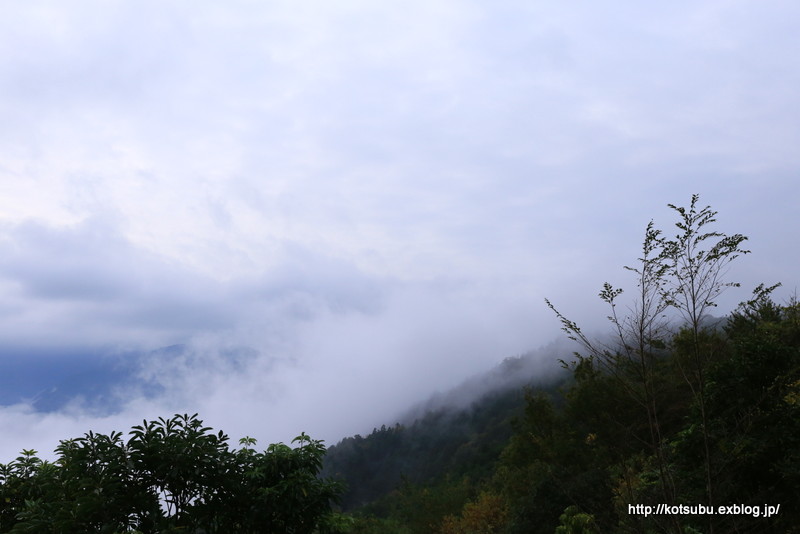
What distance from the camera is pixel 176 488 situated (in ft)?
28.8

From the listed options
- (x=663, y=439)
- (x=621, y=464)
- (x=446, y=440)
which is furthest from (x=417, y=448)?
(x=663, y=439)

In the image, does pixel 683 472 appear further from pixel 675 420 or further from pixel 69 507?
pixel 675 420

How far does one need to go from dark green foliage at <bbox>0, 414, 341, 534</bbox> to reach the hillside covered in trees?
102 inches

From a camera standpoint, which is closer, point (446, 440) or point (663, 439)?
point (663, 439)

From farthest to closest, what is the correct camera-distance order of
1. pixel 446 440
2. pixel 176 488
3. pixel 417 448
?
pixel 417 448, pixel 446 440, pixel 176 488

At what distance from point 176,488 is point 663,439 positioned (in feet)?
23.0

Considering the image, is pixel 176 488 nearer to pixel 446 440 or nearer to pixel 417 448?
pixel 446 440

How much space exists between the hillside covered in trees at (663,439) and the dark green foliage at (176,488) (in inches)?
102

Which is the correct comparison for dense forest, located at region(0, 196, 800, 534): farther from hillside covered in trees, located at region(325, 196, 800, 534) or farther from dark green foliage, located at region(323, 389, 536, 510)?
dark green foliage, located at region(323, 389, 536, 510)

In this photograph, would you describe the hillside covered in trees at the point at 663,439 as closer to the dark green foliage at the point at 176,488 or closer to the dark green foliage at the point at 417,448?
the dark green foliage at the point at 176,488

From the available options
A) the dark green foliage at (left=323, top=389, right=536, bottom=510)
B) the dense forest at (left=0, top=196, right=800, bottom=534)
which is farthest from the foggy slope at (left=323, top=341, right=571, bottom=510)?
the dense forest at (left=0, top=196, right=800, bottom=534)

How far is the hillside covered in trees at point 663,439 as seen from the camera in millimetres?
5344

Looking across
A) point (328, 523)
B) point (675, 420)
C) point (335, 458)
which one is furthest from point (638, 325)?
point (335, 458)

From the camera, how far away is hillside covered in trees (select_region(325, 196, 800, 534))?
5.34m
